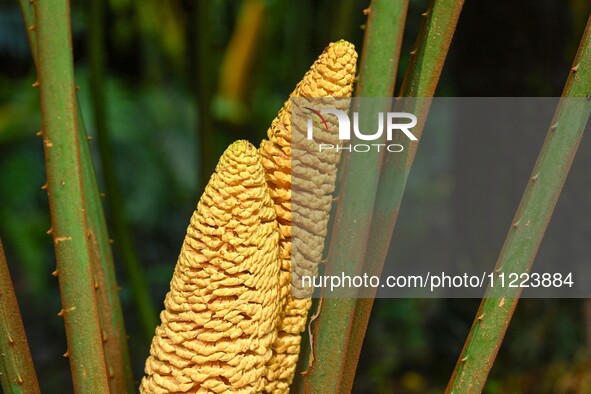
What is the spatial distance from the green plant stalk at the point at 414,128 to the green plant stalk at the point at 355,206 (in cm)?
4

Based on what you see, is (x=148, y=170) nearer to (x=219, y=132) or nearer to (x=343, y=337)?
(x=219, y=132)

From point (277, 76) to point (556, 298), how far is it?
1.63 metres

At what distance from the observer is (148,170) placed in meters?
3.32

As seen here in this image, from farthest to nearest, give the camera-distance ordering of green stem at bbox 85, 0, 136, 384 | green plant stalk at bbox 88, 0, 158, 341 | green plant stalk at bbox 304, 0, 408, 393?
1. green plant stalk at bbox 88, 0, 158, 341
2. green stem at bbox 85, 0, 136, 384
3. green plant stalk at bbox 304, 0, 408, 393

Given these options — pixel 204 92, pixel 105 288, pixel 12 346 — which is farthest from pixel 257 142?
pixel 12 346

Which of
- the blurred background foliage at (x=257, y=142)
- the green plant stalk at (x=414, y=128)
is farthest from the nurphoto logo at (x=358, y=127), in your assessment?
the blurred background foliage at (x=257, y=142)

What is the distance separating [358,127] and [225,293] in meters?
0.18

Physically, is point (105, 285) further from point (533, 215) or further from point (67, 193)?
point (533, 215)

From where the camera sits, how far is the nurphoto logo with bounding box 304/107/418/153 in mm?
657

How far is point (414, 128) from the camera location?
27.5 inches

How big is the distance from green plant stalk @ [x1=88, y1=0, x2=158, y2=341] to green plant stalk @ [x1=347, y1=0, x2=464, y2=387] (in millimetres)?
683

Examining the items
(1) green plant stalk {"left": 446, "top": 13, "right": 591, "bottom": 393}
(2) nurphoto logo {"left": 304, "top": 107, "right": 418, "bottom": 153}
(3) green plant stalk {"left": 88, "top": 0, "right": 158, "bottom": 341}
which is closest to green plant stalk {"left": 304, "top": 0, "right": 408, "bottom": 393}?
(2) nurphoto logo {"left": 304, "top": 107, "right": 418, "bottom": 153}

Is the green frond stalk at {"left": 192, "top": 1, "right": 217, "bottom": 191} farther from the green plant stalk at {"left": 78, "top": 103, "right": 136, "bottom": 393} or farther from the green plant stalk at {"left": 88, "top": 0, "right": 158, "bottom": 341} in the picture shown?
the green plant stalk at {"left": 78, "top": 103, "right": 136, "bottom": 393}

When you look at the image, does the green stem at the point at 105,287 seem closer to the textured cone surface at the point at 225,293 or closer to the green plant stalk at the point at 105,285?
the green plant stalk at the point at 105,285
